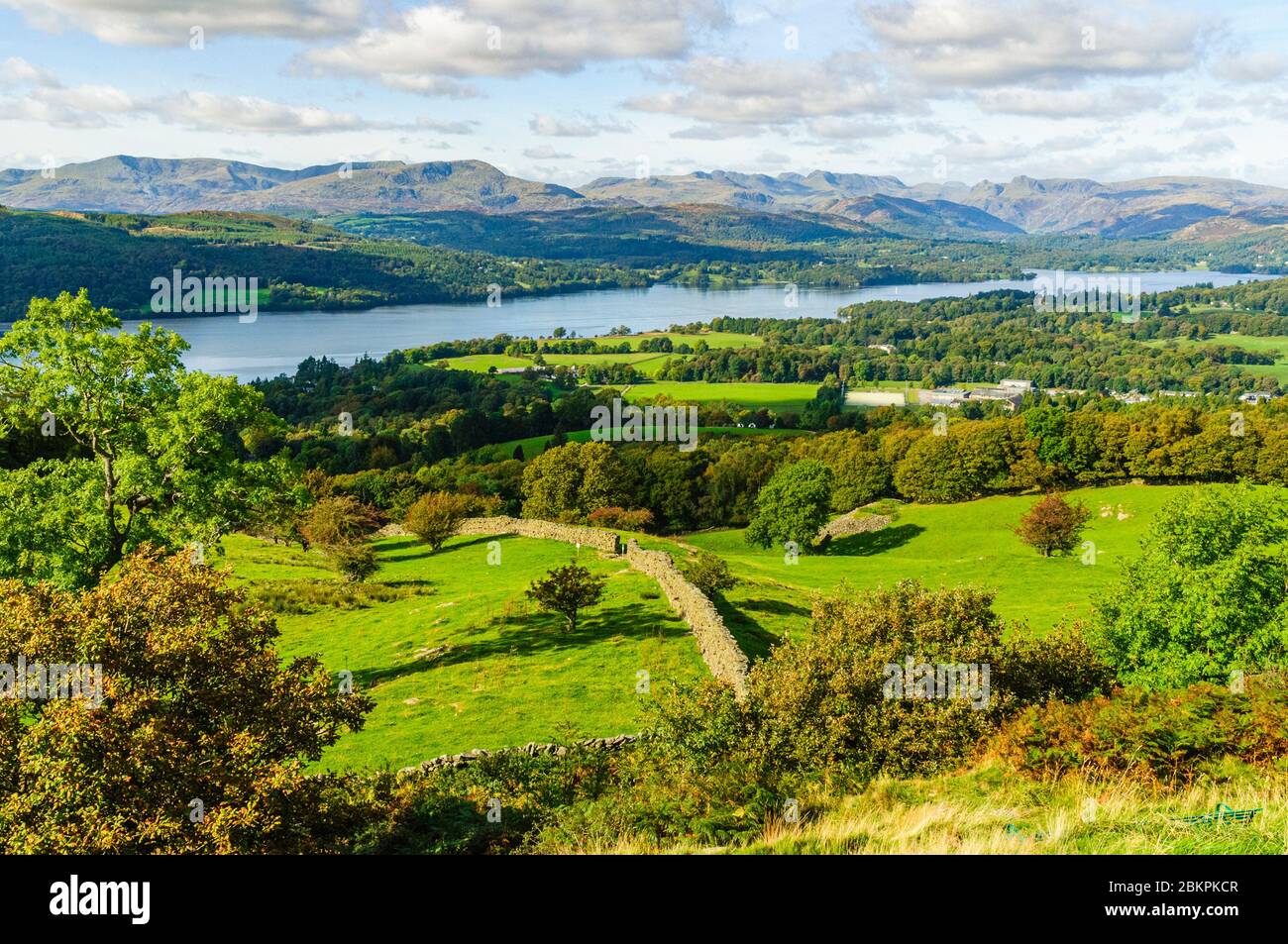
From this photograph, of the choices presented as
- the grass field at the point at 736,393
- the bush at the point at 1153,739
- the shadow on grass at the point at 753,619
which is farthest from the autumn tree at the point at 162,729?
the grass field at the point at 736,393

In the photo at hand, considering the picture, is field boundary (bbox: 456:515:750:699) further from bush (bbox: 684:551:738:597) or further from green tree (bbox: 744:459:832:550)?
green tree (bbox: 744:459:832:550)

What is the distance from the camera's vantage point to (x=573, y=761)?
18.2 metres

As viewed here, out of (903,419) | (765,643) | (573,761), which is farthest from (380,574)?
(903,419)

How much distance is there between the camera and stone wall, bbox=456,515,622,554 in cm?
4888

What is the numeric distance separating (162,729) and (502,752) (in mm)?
9255

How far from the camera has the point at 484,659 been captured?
1143 inches

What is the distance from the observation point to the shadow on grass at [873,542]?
221 feet

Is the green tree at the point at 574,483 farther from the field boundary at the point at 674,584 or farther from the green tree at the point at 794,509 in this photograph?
the field boundary at the point at 674,584

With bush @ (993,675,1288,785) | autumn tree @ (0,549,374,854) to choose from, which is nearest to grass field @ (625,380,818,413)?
bush @ (993,675,1288,785)

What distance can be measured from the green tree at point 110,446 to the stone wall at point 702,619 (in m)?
15.1

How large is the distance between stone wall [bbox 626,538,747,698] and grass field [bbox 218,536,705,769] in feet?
1.65

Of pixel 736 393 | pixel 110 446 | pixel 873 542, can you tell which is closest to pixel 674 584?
pixel 110 446
